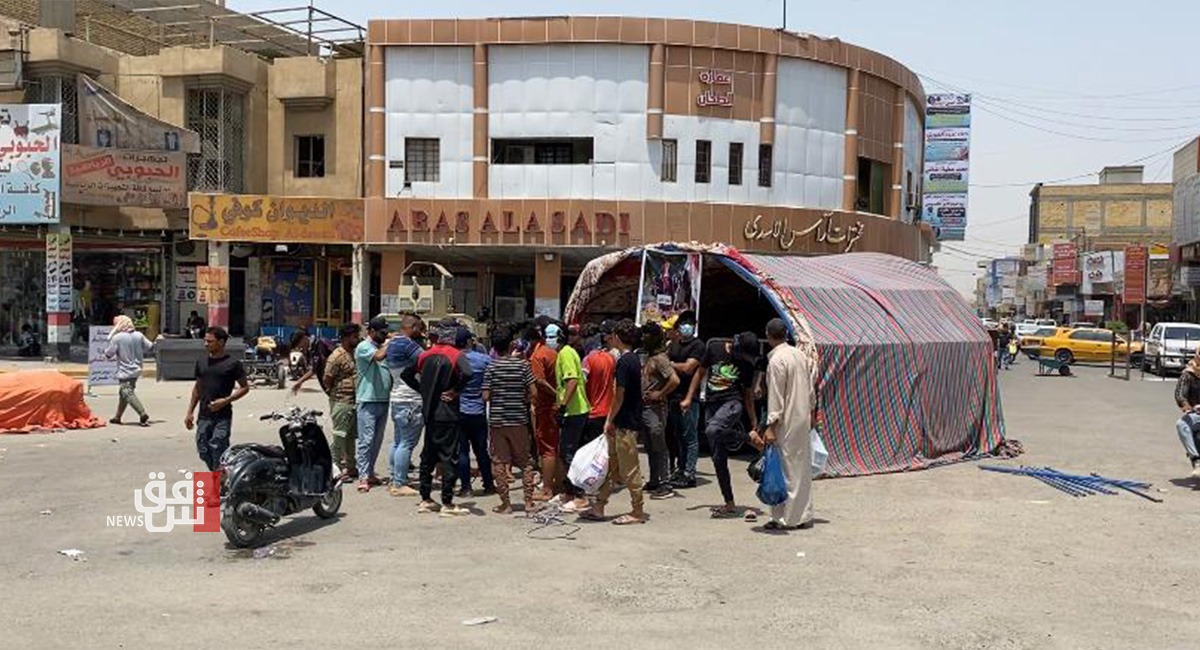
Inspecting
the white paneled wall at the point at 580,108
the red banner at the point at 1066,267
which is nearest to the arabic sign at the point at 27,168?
the white paneled wall at the point at 580,108

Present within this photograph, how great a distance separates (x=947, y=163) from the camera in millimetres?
37469

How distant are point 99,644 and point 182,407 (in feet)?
42.0

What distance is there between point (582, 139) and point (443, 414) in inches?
752

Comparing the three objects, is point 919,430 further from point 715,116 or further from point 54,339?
point 54,339

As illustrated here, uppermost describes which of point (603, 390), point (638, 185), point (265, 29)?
point (265, 29)

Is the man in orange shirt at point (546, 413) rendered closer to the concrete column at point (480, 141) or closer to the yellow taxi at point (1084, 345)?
the concrete column at point (480, 141)

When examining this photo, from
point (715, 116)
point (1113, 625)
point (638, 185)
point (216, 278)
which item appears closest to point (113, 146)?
point (216, 278)

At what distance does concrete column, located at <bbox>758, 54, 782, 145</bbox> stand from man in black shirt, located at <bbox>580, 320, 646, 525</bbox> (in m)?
19.6

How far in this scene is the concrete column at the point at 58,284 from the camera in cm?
2541

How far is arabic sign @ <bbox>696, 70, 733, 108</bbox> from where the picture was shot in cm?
2617

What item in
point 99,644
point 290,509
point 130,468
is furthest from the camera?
point 130,468

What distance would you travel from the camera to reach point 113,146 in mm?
26016

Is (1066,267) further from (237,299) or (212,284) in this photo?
(212,284)

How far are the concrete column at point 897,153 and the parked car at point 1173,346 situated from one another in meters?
8.67
